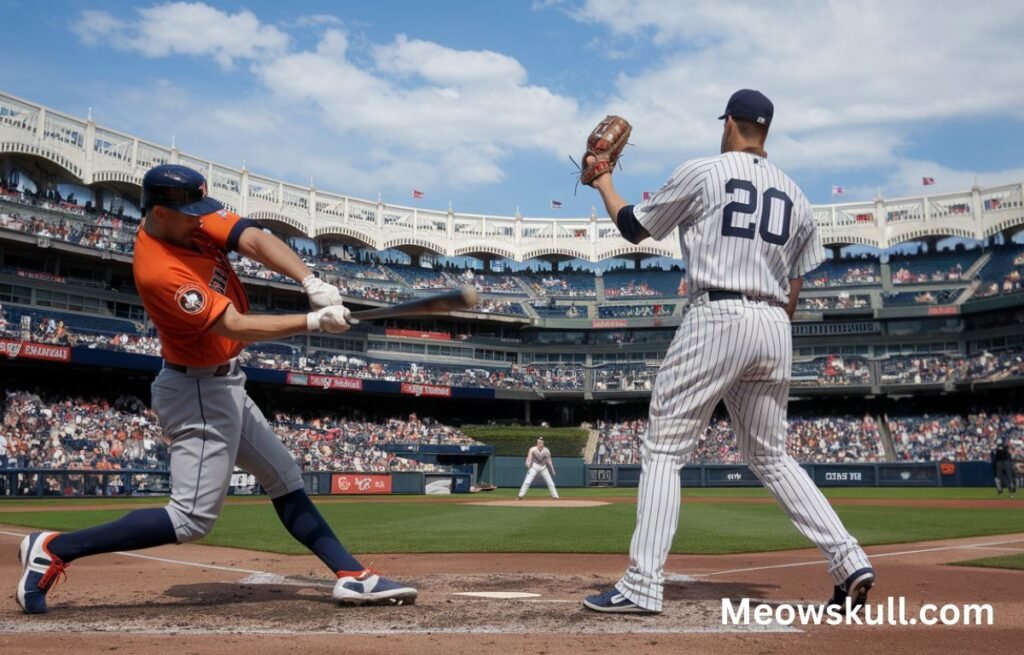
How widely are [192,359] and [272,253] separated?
640mm

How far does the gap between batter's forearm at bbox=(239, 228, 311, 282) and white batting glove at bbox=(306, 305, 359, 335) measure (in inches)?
9.7

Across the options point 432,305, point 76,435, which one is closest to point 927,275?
point 76,435

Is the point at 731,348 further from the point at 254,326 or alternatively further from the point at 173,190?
the point at 173,190

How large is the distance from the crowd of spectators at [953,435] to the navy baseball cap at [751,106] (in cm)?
3421

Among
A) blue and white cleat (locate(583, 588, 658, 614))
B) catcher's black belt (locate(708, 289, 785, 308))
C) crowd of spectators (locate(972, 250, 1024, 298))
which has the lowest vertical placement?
blue and white cleat (locate(583, 588, 658, 614))

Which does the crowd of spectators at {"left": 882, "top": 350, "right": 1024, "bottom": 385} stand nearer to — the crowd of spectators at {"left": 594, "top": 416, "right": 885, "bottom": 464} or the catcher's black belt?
the crowd of spectators at {"left": 594, "top": 416, "right": 885, "bottom": 464}

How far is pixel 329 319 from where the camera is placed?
346cm

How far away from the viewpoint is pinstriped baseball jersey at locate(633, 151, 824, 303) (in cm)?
374

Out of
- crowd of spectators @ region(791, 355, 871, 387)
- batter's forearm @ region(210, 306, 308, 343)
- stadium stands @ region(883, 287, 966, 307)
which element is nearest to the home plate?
batter's forearm @ region(210, 306, 308, 343)

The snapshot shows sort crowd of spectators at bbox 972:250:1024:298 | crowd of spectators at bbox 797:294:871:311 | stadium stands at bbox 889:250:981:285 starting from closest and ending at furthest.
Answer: crowd of spectators at bbox 972:250:1024:298
crowd of spectators at bbox 797:294:871:311
stadium stands at bbox 889:250:981:285

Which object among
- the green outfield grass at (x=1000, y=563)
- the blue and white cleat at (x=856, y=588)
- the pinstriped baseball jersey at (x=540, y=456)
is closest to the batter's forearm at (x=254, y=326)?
the blue and white cleat at (x=856, y=588)

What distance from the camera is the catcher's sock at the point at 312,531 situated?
13.9 feet

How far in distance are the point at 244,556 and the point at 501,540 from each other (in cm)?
283

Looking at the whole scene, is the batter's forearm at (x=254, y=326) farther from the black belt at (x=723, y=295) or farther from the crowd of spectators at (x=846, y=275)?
the crowd of spectators at (x=846, y=275)
